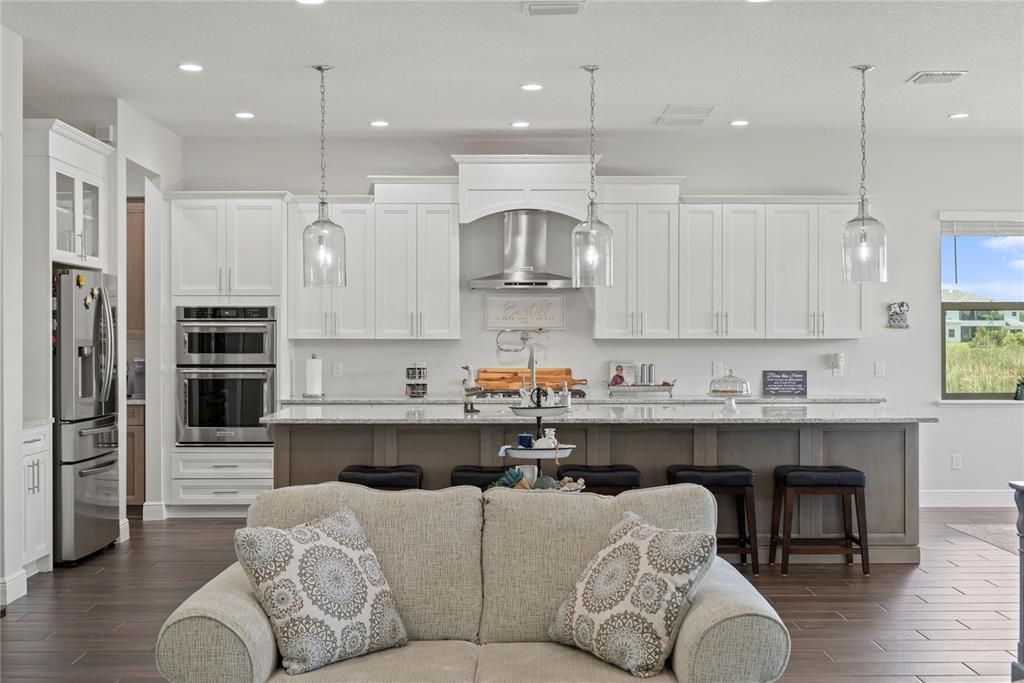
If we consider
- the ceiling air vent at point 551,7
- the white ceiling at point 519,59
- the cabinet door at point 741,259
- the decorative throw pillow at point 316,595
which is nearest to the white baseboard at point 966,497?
the cabinet door at point 741,259

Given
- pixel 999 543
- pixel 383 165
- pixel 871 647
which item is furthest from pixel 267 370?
pixel 999 543

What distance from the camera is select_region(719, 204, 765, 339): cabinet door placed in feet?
23.8

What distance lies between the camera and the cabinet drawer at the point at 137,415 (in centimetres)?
713

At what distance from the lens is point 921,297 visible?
24.7 ft

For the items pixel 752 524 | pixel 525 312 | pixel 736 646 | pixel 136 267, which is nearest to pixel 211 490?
pixel 136 267

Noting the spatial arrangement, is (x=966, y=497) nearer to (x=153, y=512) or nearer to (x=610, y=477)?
(x=610, y=477)

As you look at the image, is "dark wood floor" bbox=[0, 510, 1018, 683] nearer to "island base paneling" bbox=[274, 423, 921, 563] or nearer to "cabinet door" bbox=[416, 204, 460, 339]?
"island base paneling" bbox=[274, 423, 921, 563]

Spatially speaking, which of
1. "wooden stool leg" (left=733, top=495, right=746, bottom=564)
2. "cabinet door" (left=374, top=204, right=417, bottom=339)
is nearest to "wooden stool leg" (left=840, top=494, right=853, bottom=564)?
"wooden stool leg" (left=733, top=495, right=746, bottom=564)

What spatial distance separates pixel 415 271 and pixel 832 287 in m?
3.21

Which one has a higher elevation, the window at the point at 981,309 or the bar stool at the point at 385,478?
the window at the point at 981,309

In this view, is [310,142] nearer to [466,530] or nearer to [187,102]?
[187,102]

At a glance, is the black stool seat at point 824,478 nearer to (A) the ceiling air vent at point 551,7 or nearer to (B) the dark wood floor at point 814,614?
(B) the dark wood floor at point 814,614

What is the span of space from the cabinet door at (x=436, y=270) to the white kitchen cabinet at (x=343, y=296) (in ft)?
1.22

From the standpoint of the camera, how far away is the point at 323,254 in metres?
4.79
